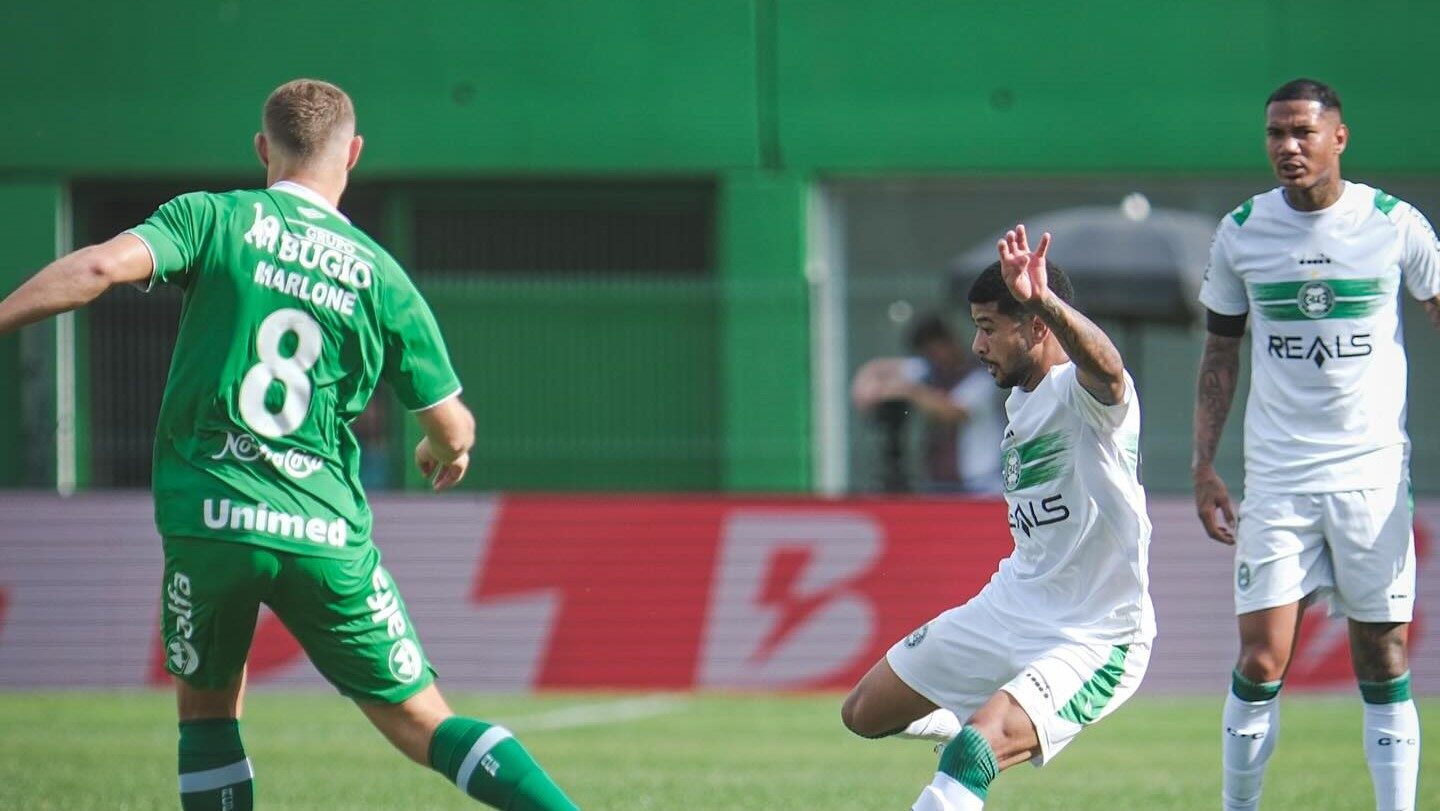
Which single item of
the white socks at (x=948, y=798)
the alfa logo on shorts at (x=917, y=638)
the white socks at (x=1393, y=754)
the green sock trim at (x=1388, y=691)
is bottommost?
the white socks at (x=1393, y=754)

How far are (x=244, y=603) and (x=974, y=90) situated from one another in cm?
1416

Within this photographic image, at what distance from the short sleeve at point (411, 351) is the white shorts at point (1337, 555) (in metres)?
2.93

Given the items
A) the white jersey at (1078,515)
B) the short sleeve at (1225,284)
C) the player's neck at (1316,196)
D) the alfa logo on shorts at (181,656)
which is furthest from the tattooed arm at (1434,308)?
the alfa logo on shorts at (181,656)

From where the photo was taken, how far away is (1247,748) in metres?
6.36

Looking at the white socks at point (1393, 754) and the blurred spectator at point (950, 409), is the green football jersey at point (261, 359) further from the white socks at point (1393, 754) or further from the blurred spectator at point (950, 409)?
the blurred spectator at point (950, 409)

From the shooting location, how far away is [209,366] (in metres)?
4.83

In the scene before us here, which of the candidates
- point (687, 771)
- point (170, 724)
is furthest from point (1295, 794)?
point (170, 724)

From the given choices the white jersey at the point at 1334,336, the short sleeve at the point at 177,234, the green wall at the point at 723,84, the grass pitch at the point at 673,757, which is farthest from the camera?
the green wall at the point at 723,84

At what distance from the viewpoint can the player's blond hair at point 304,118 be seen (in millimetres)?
5027

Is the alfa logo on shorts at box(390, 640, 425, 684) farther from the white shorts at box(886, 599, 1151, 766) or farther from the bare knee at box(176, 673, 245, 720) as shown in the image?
the white shorts at box(886, 599, 1151, 766)

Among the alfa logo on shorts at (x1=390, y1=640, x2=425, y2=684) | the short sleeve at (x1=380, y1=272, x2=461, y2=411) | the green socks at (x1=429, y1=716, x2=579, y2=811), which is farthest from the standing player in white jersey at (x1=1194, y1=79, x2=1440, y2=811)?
the short sleeve at (x1=380, y1=272, x2=461, y2=411)

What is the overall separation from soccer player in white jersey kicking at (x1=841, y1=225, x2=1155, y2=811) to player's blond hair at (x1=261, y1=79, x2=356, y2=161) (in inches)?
69.8

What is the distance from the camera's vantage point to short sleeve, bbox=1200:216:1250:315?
686 centimetres

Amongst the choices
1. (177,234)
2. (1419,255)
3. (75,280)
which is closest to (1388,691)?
(1419,255)
